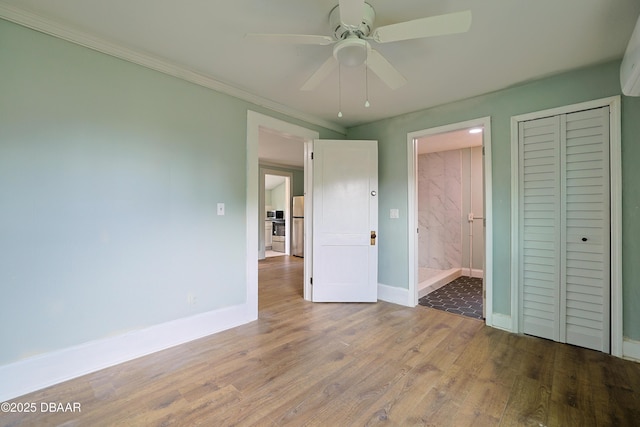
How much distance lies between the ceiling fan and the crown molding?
3.83 feet

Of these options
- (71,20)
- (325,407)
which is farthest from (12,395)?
(71,20)

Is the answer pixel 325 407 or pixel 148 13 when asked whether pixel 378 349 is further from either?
pixel 148 13

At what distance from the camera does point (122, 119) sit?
2.12m

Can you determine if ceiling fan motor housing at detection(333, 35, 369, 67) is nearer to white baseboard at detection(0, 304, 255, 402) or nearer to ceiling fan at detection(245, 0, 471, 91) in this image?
ceiling fan at detection(245, 0, 471, 91)

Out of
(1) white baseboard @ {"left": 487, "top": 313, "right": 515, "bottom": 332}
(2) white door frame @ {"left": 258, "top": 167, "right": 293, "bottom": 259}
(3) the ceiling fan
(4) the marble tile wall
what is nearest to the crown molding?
(3) the ceiling fan

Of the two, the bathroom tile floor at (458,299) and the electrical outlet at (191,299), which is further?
the bathroom tile floor at (458,299)

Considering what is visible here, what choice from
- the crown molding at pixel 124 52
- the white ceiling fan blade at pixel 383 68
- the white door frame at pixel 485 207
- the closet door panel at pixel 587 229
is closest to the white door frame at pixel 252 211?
the crown molding at pixel 124 52

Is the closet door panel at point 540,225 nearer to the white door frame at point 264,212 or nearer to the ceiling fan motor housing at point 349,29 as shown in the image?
the ceiling fan motor housing at point 349,29

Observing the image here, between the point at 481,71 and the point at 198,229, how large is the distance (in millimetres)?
2860

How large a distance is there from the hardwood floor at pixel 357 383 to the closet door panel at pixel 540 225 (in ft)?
0.83

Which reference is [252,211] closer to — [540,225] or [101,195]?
[101,195]

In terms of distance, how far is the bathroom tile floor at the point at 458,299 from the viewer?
3.25 metres

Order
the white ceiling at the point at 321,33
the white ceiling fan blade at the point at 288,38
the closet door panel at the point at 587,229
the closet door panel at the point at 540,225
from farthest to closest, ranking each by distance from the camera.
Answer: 1. the closet door panel at the point at 540,225
2. the closet door panel at the point at 587,229
3. the white ceiling at the point at 321,33
4. the white ceiling fan blade at the point at 288,38

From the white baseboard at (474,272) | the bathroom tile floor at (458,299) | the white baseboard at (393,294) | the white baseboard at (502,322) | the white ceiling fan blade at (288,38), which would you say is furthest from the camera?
the white baseboard at (474,272)
